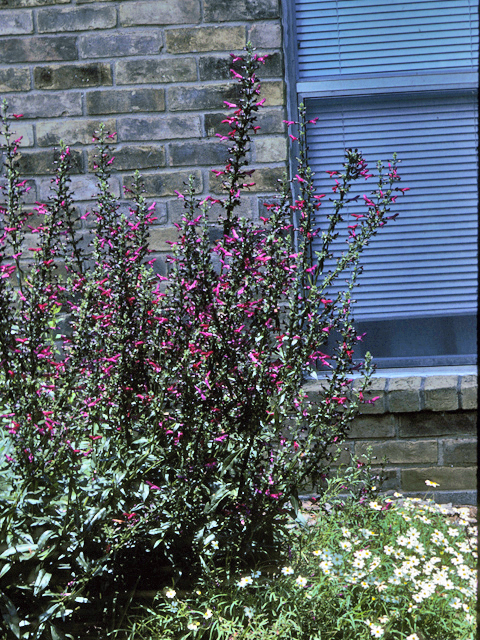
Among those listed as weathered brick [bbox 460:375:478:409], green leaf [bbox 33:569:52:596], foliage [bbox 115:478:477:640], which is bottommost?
foliage [bbox 115:478:477:640]

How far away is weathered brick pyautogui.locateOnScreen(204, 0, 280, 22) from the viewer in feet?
9.04

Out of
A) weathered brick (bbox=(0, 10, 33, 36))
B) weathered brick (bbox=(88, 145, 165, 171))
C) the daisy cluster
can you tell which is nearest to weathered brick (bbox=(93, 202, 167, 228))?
weathered brick (bbox=(88, 145, 165, 171))

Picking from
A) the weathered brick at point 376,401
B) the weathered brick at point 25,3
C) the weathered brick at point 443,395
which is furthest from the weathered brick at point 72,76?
the weathered brick at point 443,395

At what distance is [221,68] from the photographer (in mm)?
2795

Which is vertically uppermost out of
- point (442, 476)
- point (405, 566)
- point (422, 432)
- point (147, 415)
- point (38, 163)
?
point (38, 163)

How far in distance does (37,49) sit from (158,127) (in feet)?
2.06

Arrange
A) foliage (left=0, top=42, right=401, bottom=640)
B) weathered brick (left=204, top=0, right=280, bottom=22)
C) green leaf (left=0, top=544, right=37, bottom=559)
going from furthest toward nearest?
weathered brick (left=204, top=0, right=280, bottom=22)
foliage (left=0, top=42, right=401, bottom=640)
green leaf (left=0, top=544, right=37, bottom=559)

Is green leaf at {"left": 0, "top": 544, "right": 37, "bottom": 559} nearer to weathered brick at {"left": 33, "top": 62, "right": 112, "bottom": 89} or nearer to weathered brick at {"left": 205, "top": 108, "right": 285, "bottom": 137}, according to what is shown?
weathered brick at {"left": 205, "top": 108, "right": 285, "bottom": 137}

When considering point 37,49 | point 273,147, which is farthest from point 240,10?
point 37,49

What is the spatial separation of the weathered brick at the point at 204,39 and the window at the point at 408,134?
24 cm

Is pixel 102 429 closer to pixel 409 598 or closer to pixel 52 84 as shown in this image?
pixel 409 598

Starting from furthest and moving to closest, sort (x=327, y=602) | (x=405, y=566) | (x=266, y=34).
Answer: (x=266, y=34) → (x=405, y=566) → (x=327, y=602)

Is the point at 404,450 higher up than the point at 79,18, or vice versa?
the point at 79,18

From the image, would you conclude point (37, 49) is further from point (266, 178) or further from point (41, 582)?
point (41, 582)
